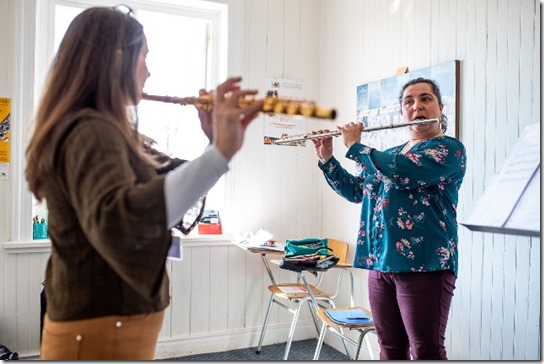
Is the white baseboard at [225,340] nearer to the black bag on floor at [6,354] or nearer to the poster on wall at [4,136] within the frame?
the black bag on floor at [6,354]

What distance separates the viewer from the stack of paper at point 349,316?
1.96m

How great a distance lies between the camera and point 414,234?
1.51 metres

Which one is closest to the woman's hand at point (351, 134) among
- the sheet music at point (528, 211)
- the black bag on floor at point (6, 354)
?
the sheet music at point (528, 211)

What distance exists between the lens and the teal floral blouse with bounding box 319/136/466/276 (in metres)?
1.48

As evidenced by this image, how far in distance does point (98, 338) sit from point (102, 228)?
0.22 meters

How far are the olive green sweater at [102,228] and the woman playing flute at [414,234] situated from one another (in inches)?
36.4

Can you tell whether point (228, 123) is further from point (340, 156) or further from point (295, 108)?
point (340, 156)

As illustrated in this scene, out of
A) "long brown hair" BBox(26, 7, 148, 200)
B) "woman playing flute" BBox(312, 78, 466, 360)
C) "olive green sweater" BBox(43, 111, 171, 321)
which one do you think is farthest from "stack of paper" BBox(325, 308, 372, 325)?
"long brown hair" BBox(26, 7, 148, 200)

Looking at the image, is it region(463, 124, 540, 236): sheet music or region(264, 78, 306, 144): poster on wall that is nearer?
region(463, 124, 540, 236): sheet music

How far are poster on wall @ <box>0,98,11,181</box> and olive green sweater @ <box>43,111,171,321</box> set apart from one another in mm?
1781

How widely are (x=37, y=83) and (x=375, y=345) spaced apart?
2.26 metres

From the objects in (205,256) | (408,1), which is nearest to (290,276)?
(205,256)

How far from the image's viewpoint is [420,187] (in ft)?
5.00

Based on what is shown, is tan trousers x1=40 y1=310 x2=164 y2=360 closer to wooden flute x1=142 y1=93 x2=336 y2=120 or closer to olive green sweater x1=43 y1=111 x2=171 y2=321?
olive green sweater x1=43 y1=111 x2=171 y2=321
